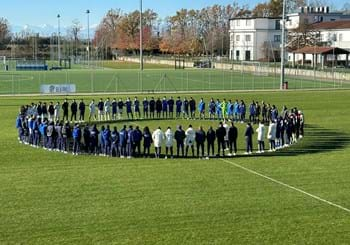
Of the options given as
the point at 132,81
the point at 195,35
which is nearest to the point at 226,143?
the point at 132,81

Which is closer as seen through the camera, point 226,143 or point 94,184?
point 94,184

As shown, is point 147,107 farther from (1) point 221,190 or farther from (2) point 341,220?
(2) point 341,220

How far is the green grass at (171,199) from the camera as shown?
13484mm

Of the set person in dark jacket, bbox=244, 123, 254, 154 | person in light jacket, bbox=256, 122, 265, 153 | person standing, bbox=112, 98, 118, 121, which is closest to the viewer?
person in dark jacket, bbox=244, 123, 254, 154

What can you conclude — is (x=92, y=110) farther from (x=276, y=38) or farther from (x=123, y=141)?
(x=276, y=38)

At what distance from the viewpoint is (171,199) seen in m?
16.3

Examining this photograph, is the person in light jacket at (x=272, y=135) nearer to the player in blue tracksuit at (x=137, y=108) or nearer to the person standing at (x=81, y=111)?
the player in blue tracksuit at (x=137, y=108)

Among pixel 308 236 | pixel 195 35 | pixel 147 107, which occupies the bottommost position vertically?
pixel 308 236

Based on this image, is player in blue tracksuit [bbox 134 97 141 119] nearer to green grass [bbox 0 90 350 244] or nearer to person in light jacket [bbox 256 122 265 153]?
green grass [bbox 0 90 350 244]

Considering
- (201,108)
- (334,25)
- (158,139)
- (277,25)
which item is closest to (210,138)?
(158,139)

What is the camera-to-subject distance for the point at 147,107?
113 ft

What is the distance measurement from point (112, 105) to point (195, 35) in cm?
Result: 10509

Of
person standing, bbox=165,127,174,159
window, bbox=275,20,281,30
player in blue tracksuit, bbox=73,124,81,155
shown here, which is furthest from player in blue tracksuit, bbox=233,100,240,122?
window, bbox=275,20,281,30

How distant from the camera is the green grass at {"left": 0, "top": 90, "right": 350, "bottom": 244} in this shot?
13.5 m
